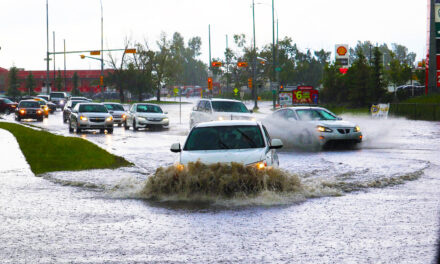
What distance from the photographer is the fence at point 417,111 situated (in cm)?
4181

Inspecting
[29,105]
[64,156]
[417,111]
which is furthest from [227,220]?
[29,105]

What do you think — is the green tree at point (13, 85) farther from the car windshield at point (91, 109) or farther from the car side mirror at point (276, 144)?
the car side mirror at point (276, 144)

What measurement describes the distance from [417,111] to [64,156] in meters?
29.7

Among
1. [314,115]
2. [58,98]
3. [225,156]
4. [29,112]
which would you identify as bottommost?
[225,156]

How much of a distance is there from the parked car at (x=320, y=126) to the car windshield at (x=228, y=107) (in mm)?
5651

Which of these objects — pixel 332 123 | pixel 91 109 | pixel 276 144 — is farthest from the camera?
pixel 91 109

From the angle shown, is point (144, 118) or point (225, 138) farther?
point (144, 118)

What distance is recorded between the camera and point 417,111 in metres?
43.4

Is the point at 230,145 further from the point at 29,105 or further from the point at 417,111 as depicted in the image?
the point at 29,105

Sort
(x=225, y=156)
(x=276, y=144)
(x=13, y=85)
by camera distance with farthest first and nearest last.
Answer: (x=13, y=85)
(x=276, y=144)
(x=225, y=156)

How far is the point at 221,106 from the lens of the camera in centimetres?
2995

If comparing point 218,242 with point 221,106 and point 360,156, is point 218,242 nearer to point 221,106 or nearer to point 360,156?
point 360,156

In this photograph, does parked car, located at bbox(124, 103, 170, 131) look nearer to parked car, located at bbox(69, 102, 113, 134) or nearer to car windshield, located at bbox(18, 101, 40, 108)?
parked car, located at bbox(69, 102, 113, 134)

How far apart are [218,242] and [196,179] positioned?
3.37 meters
